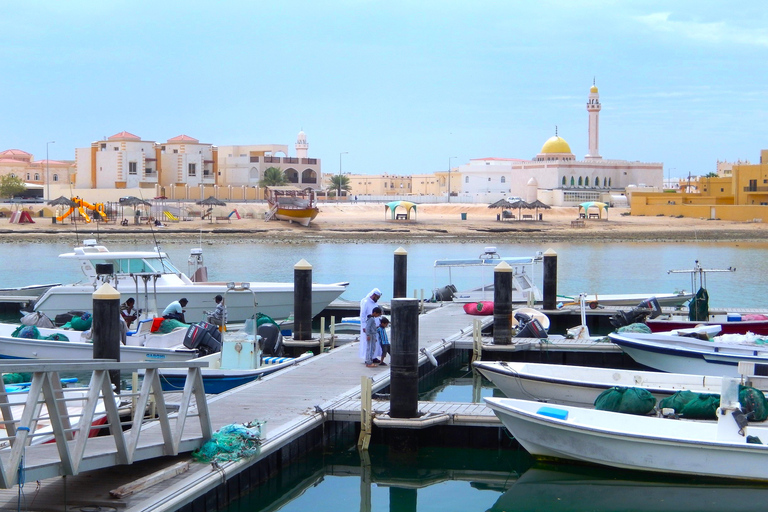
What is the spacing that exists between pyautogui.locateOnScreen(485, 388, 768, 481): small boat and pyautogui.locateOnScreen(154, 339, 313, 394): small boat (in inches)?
189

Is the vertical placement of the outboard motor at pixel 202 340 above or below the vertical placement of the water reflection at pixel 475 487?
above

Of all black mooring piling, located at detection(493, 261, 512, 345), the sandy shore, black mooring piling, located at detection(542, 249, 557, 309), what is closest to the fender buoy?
black mooring piling, located at detection(542, 249, 557, 309)

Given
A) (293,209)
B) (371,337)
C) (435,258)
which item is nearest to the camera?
(371,337)

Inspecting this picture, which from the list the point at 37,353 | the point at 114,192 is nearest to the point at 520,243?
the point at 114,192

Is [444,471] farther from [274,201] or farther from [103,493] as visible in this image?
[274,201]

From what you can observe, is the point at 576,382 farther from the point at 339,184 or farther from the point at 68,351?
the point at 339,184

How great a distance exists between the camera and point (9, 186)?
292 ft

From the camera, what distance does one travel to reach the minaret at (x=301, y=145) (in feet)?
406

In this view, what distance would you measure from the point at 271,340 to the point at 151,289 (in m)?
6.25

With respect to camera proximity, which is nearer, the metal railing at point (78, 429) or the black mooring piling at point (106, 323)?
the metal railing at point (78, 429)

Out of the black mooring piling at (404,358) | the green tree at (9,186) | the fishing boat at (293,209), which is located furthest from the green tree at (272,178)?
the black mooring piling at (404,358)

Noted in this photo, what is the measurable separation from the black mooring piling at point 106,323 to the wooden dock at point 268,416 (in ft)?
5.51

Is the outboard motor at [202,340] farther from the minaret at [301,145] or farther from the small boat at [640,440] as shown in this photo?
the minaret at [301,145]

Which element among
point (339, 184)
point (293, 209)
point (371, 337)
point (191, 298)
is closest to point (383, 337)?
point (371, 337)
